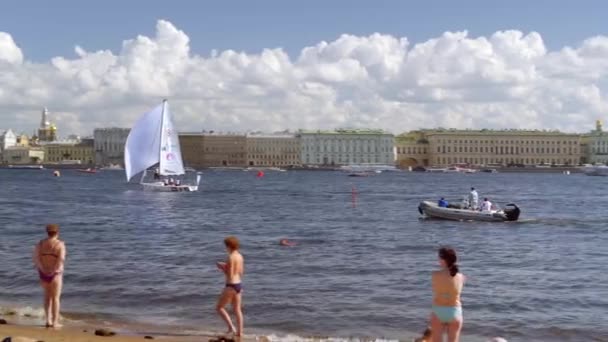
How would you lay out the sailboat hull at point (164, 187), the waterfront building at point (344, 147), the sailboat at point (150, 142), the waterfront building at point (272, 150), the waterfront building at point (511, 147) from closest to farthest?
the sailboat at point (150, 142) < the sailboat hull at point (164, 187) < the waterfront building at point (344, 147) < the waterfront building at point (511, 147) < the waterfront building at point (272, 150)

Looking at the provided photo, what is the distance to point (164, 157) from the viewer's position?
4912cm

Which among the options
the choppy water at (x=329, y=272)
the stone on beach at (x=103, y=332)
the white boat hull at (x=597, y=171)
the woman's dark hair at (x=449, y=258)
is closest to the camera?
the woman's dark hair at (x=449, y=258)

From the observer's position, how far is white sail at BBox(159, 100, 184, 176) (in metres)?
48.8

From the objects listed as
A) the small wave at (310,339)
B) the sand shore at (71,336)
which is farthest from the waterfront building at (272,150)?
the sand shore at (71,336)

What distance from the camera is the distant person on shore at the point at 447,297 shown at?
23.0ft

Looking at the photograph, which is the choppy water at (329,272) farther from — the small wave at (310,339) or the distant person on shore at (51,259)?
the distant person on shore at (51,259)

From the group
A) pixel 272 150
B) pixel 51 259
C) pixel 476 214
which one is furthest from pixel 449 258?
pixel 272 150

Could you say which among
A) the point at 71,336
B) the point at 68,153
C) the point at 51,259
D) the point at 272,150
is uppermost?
the point at 272,150

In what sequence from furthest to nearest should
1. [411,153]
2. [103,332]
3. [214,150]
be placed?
[411,153]
[214,150]
[103,332]

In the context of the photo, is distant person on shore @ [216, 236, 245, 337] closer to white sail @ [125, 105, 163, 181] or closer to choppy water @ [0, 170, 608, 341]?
choppy water @ [0, 170, 608, 341]

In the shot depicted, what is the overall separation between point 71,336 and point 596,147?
151m

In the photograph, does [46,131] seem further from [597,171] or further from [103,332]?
[103,332]

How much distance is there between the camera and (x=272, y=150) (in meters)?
152

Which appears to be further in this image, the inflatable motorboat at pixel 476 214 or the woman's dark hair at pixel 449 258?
the inflatable motorboat at pixel 476 214
